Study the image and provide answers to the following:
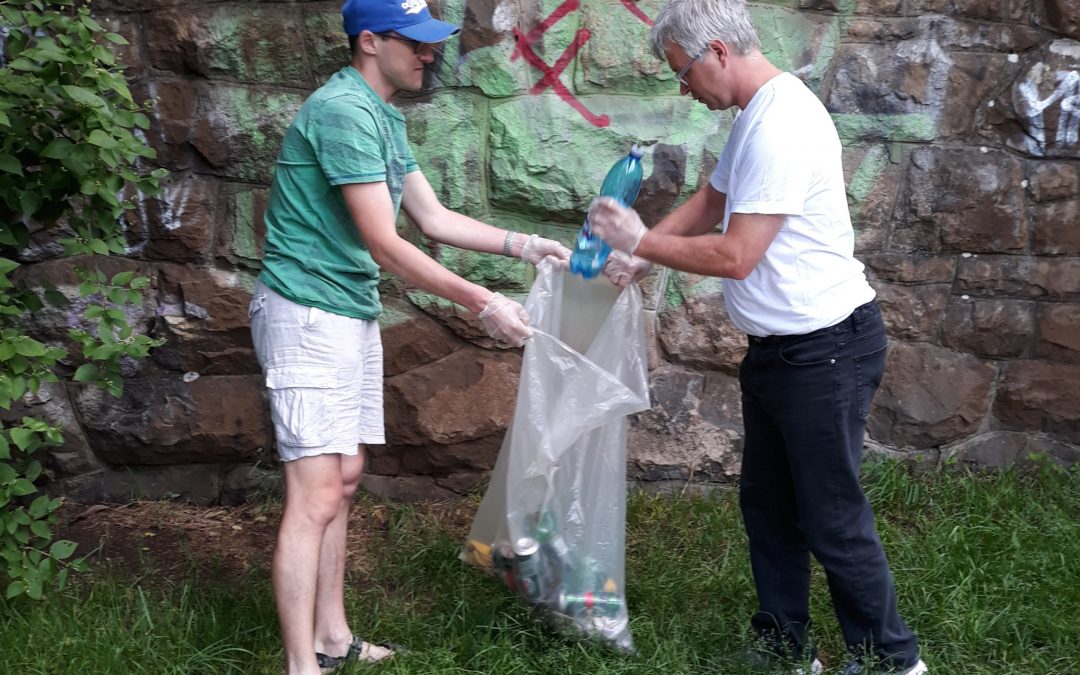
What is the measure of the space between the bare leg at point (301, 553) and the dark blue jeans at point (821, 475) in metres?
1.00

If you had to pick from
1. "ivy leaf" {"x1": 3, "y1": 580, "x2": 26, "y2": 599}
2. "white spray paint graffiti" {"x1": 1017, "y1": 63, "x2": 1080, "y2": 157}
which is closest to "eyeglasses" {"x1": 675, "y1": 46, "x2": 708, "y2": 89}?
"white spray paint graffiti" {"x1": 1017, "y1": 63, "x2": 1080, "y2": 157}

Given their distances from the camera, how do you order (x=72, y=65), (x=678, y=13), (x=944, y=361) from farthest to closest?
(x=944, y=361) → (x=72, y=65) → (x=678, y=13)

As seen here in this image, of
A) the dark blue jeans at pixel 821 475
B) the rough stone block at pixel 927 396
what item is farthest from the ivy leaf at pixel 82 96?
the rough stone block at pixel 927 396

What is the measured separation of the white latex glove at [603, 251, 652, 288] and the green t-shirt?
0.56 meters

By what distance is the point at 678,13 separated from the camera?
233 centimetres

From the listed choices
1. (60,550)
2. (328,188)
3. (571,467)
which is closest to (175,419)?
(60,550)

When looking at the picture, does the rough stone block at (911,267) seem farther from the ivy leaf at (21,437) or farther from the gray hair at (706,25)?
the ivy leaf at (21,437)

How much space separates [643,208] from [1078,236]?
1428 millimetres

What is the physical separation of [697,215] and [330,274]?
2.97 ft

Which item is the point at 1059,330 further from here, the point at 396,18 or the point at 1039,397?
the point at 396,18

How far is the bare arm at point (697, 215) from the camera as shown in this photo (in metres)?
2.69

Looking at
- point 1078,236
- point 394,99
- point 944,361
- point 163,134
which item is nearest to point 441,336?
point 394,99

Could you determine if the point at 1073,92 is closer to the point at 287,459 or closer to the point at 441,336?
the point at 441,336

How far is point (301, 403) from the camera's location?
2.41m
